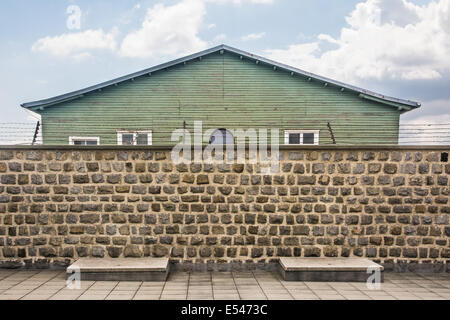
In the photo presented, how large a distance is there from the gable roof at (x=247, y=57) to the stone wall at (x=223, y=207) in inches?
218

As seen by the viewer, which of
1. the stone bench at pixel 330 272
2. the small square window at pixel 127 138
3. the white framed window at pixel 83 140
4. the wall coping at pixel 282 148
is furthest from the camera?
the small square window at pixel 127 138

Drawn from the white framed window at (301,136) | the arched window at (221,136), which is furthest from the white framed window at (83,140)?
the white framed window at (301,136)

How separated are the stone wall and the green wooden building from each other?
503cm

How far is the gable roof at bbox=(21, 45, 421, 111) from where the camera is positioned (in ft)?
33.4

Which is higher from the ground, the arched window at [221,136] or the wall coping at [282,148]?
the arched window at [221,136]

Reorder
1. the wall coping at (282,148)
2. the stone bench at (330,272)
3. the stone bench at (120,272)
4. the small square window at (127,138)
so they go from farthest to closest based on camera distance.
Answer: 1. the small square window at (127,138)
2. the wall coping at (282,148)
3. the stone bench at (330,272)
4. the stone bench at (120,272)

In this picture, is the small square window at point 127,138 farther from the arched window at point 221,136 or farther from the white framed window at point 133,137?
the arched window at point 221,136

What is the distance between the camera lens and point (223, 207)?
5.32 m

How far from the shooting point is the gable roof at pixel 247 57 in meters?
10.2

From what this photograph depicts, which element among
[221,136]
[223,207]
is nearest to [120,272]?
[223,207]

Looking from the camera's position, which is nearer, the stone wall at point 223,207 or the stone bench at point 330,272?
the stone bench at point 330,272

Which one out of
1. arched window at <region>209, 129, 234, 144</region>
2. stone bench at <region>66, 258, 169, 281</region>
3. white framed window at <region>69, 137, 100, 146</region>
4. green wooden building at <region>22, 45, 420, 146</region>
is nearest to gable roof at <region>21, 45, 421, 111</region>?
green wooden building at <region>22, 45, 420, 146</region>

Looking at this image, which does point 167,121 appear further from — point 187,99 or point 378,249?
point 378,249

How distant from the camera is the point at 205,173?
5.32 meters
